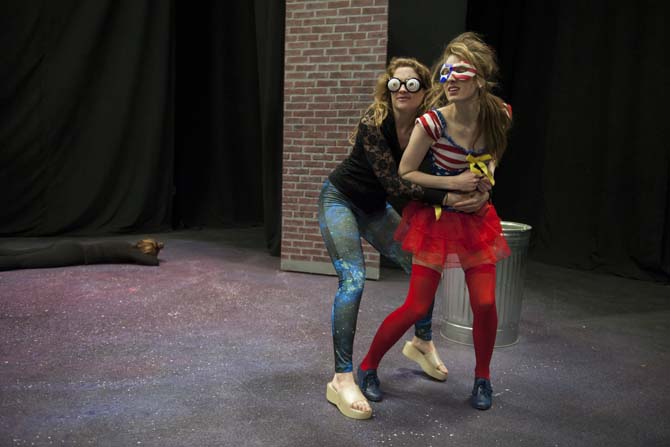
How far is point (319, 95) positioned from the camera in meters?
4.89

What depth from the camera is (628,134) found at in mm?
5266

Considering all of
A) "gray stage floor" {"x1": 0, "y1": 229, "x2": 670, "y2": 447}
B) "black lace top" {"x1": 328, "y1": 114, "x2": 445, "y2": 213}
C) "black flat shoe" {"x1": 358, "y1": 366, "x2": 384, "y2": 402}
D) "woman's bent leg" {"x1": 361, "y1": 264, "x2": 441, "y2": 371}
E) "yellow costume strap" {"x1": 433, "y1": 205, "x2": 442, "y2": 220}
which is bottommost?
"gray stage floor" {"x1": 0, "y1": 229, "x2": 670, "y2": 447}

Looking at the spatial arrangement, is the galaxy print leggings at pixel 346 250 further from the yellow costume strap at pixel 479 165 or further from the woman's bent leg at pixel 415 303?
the yellow costume strap at pixel 479 165

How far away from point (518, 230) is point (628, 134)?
8.71 ft

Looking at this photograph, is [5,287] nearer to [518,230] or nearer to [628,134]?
[518,230]

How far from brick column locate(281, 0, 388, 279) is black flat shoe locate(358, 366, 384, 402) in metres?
2.24

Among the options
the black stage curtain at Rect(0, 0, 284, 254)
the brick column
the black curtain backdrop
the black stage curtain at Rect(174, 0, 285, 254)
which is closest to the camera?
the brick column

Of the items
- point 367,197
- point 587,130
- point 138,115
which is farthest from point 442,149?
point 138,115

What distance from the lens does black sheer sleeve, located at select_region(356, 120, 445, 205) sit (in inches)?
93.0

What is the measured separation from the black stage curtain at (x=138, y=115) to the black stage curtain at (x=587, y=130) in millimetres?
2576

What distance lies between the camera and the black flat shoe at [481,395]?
8.29 ft

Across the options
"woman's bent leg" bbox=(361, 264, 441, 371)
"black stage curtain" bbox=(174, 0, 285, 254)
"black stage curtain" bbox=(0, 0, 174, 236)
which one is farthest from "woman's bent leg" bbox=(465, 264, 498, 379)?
"black stage curtain" bbox=(0, 0, 174, 236)

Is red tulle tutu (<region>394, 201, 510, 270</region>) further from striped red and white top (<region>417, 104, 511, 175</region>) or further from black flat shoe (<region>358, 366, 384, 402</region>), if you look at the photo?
black flat shoe (<region>358, 366, 384, 402</region>)

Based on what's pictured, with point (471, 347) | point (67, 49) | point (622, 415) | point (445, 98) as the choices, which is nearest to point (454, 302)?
point (471, 347)
